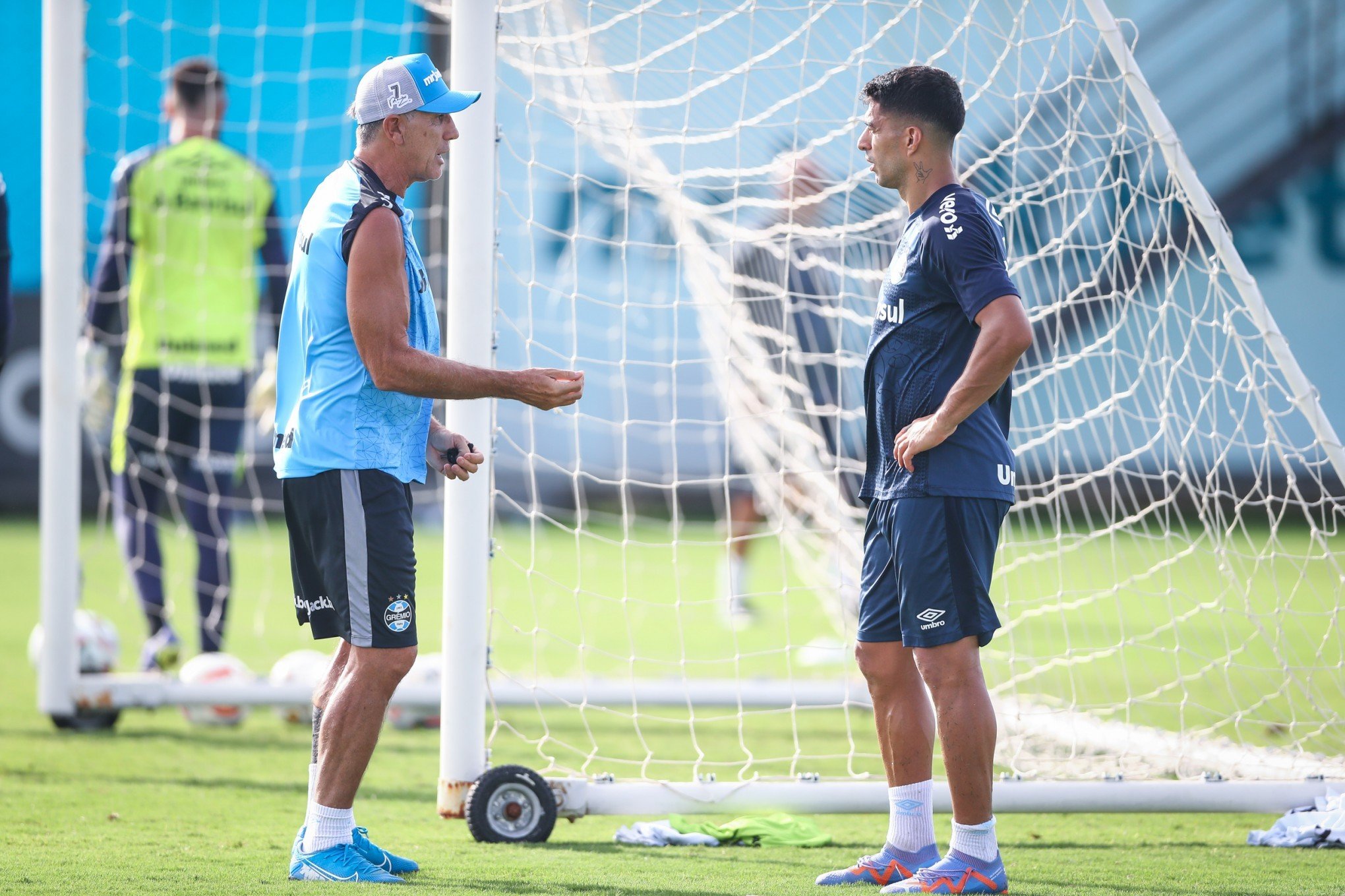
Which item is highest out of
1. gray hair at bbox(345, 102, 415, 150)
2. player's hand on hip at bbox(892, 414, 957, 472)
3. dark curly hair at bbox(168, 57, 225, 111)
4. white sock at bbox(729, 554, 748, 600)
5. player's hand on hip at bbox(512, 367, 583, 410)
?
dark curly hair at bbox(168, 57, 225, 111)

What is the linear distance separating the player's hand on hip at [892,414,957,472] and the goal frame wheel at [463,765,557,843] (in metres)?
1.37

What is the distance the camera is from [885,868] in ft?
10.5

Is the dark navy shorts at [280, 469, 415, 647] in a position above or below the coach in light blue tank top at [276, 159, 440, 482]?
below

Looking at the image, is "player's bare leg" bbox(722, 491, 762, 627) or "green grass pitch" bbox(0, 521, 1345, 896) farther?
"player's bare leg" bbox(722, 491, 762, 627)

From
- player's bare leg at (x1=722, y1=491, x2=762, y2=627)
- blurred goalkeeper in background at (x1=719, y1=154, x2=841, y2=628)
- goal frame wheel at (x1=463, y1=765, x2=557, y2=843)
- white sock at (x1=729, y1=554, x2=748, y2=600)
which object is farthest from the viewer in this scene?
white sock at (x1=729, y1=554, x2=748, y2=600)

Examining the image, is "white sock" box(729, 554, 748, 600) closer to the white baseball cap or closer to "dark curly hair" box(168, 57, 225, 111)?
"dark curly hair" box(168, 57, 225, 111)

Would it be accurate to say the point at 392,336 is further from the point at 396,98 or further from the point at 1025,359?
the point at 1025,359

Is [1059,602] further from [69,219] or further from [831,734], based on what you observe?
[69,219]

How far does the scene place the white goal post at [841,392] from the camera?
380cm

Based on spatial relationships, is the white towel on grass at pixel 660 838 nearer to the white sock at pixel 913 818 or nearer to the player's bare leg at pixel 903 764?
the player's bare leg at pixel 903 764

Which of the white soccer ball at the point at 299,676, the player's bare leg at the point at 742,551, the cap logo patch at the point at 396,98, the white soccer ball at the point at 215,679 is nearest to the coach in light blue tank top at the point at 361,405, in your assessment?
the cap logo patch at the point at 396,98

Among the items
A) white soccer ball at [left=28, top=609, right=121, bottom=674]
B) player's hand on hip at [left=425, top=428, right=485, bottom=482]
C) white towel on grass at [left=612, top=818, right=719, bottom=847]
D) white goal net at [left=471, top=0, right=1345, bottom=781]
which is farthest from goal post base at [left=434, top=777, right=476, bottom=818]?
white soccer ball at [left=28, top=609, right=121, bottom=674]

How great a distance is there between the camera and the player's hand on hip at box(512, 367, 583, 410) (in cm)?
304

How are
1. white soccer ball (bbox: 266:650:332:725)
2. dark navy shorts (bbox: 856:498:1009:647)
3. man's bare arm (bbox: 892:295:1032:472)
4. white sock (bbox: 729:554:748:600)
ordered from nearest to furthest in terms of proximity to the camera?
man's bare arm (bbox: 892:295:1032:472) → dark navy shorts (bbox: 856:498:1009:647) → white soccer ball (bbox: 266:650:332:725) → white sock (bbox: 729:554:748:600)
